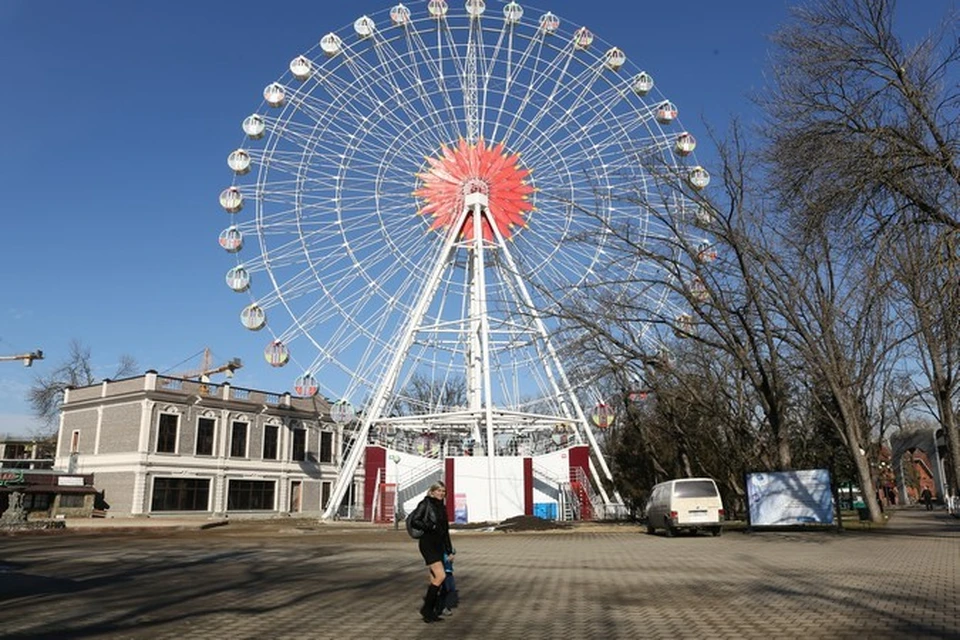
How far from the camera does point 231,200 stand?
33.1m

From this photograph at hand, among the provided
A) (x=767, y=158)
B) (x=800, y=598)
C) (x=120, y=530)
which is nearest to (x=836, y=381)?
(x=767, y=158)

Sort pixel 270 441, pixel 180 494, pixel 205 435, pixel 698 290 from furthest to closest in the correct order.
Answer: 1. pixel 270 441
2. pixel 205 435
3. pixel 180 494
4. pixel 698 290

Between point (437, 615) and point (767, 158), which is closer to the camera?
point (437, 615)

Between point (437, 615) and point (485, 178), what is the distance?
28.3 m

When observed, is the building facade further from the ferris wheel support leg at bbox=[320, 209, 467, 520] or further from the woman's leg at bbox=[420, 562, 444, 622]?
the woman's leg at bbox=[420, 562, 444, 622]

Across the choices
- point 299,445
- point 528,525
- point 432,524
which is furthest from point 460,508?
point 432,524

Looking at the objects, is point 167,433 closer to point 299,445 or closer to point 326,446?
point 299,445

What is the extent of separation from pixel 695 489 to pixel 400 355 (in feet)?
48.7

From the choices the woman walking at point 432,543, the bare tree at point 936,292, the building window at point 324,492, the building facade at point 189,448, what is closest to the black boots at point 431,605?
the woman walking at point 432,543

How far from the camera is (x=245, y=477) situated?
164 feet

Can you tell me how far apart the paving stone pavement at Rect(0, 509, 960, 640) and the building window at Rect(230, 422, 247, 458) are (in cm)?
3210

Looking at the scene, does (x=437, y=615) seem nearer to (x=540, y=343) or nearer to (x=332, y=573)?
(x=332, y=573)

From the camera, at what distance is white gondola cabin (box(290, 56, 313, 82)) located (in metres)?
34.1

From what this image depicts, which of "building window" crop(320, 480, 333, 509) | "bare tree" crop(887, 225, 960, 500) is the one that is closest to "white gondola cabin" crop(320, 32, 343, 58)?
"bare tree" crop(887, 225, 960, 500)
